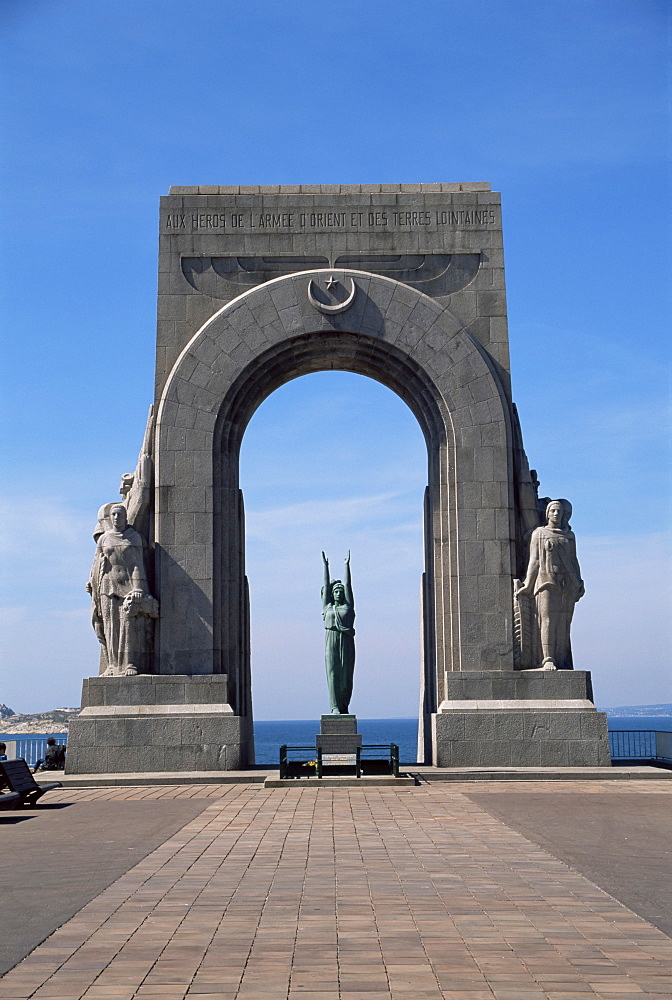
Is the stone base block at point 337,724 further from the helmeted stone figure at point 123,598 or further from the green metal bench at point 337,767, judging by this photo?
the helmeted stone figure at point 123,598

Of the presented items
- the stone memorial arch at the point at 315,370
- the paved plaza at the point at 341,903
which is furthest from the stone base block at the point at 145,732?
the paved plaza at the point at 341,903

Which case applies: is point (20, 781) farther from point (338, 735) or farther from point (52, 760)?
point (52, 760)

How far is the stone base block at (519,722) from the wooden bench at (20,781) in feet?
26.0

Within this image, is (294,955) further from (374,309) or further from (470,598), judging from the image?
(374,309)

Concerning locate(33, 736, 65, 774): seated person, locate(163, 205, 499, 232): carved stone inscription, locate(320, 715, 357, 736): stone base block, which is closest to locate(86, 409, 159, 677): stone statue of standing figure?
locate(320, 715, 357, 736): stone base block

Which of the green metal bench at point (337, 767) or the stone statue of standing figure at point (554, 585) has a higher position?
the stone statue of standing figure at point (554, 585)

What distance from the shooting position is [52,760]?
84.4ft

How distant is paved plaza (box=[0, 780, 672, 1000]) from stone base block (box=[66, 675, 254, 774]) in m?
5.90

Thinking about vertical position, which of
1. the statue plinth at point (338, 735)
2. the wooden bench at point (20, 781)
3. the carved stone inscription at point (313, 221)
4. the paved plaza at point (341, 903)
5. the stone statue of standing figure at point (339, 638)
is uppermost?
the carved stone inscription at point (313, 221)

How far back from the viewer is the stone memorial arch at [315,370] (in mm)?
21906

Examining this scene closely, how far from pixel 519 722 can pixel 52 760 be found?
35.4 feet

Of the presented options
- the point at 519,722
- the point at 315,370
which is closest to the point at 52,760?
the point at 315,370

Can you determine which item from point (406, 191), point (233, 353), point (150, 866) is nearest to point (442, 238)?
point (406, 191)

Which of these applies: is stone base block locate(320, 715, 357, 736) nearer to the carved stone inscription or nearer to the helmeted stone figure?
the helmeted stone figure
